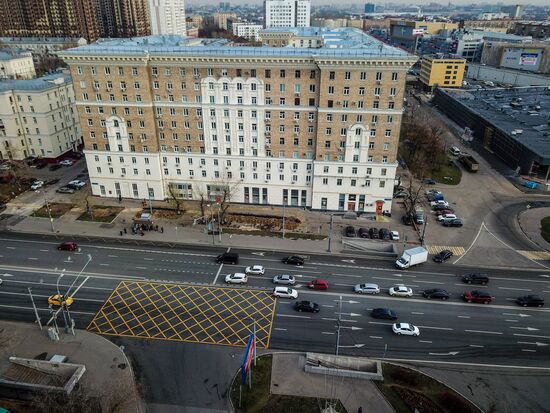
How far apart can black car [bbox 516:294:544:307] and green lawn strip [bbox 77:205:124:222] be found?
239 feet

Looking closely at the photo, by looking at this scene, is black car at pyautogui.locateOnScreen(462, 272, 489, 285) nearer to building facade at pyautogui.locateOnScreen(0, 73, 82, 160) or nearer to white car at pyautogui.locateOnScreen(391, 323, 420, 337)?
white car at pyautogui.locateOnScreen(391, 323, 420, 337)

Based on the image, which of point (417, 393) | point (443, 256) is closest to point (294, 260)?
point (443, 256)

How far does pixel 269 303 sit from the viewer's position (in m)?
58.5

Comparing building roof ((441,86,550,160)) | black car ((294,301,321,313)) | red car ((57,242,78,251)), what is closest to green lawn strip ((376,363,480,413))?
black car ((294,301,321,313))

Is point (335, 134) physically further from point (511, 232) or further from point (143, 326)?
point (143, 326)

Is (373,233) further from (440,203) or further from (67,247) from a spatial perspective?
(67,247)

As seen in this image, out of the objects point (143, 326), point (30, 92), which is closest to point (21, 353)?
point (143, 326)

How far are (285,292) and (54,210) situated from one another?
54.9 metres

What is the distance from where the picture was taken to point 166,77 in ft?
263

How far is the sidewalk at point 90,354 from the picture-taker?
42828mm

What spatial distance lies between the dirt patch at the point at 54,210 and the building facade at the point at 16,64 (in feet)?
278

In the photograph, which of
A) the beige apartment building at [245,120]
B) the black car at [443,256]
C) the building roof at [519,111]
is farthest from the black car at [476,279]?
the building roof at [519,111]

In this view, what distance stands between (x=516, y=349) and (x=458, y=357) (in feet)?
26.5

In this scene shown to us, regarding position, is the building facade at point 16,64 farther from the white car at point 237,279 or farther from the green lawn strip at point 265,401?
the green lawn strip at point 265,401
